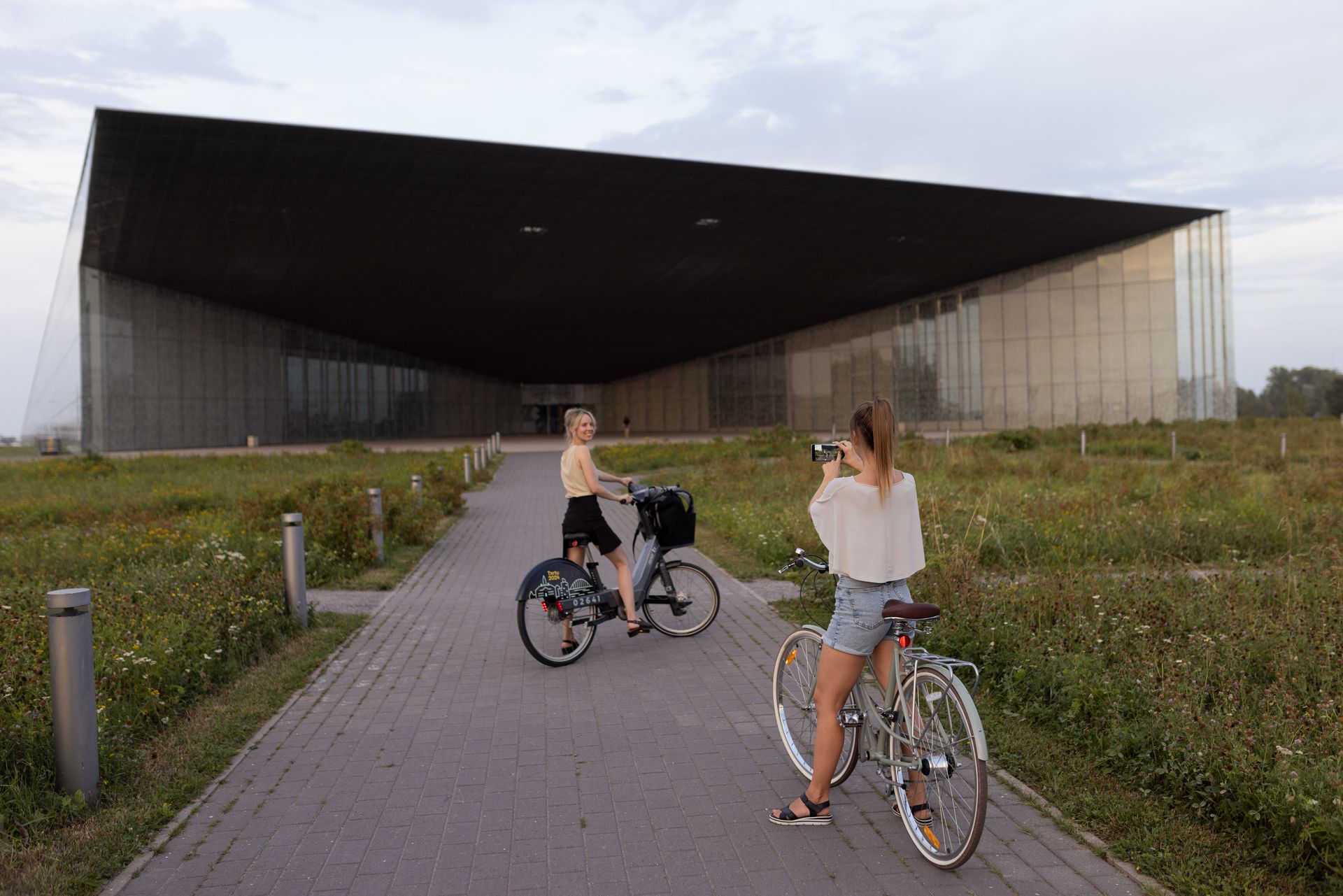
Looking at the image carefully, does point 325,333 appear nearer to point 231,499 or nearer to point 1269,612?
point 231,499

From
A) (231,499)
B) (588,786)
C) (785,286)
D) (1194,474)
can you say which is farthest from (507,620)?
(785,286)

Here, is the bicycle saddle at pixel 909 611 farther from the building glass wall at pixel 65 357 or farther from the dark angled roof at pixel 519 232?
the building glass wall at pixel 65 357

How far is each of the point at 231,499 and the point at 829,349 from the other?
137 feet

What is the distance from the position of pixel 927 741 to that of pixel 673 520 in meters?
3.56

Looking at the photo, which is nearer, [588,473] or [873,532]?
[873,532]

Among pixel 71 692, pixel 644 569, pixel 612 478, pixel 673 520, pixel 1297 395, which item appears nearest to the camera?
pixel 71 692

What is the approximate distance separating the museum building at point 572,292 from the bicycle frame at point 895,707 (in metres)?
25.0

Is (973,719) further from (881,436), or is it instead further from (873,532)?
(881,436)

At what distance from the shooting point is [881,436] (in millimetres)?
3645

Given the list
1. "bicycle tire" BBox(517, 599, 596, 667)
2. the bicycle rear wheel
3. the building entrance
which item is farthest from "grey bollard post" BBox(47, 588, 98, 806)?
the building entrance

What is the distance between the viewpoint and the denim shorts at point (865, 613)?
3.74 meters

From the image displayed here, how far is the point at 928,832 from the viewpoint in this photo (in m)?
3.64

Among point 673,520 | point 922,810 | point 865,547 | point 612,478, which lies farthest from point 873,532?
point 612,478

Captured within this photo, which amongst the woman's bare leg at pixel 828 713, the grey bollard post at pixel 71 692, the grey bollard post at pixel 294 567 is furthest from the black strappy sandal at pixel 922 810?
the grey bollard post at pixel 294 567
